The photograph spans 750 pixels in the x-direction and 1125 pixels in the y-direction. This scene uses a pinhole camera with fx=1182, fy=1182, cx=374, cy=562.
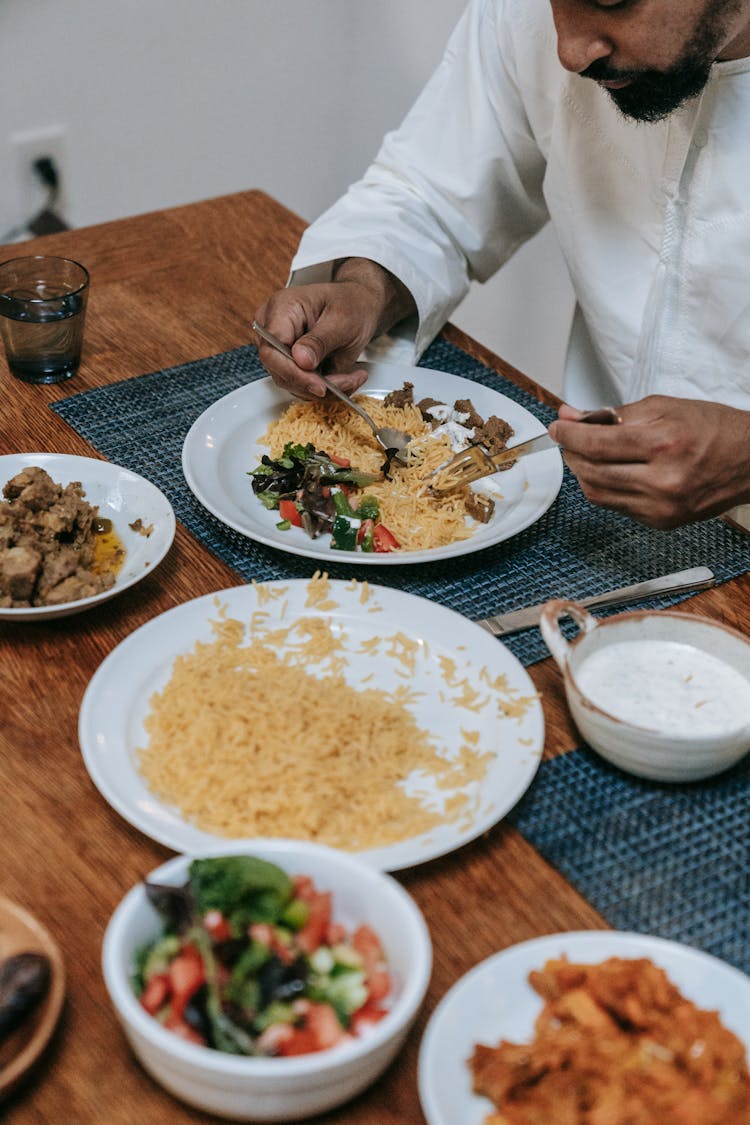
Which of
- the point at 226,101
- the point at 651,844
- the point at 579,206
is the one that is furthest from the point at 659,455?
the point at 226,101

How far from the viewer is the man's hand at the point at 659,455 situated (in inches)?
58.0

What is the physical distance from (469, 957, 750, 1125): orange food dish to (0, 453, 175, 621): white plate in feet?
2.41

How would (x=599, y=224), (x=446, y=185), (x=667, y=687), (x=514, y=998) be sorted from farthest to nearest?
(x=446, y=185) < (x=599, y=224) < (x=667, y=687) < (x=514, y=998)

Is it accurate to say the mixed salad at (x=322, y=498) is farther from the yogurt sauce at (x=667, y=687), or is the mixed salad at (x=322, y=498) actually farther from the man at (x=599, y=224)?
the yogurt sauce at (x=667, y=687)

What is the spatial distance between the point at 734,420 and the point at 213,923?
970 millimetres

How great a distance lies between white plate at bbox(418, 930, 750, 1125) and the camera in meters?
0.90

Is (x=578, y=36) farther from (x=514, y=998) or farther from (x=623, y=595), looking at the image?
(x=514, y=998)

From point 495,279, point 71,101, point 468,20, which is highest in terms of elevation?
point 468,20

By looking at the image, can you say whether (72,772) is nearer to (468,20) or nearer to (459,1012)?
(459,1012)

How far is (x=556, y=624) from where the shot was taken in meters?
1.28

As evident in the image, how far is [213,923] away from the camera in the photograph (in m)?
0.91

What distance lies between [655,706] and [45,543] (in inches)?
29.4

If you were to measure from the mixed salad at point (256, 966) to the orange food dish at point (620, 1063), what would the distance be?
12 cm

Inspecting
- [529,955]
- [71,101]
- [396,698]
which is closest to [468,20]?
[396,698]
